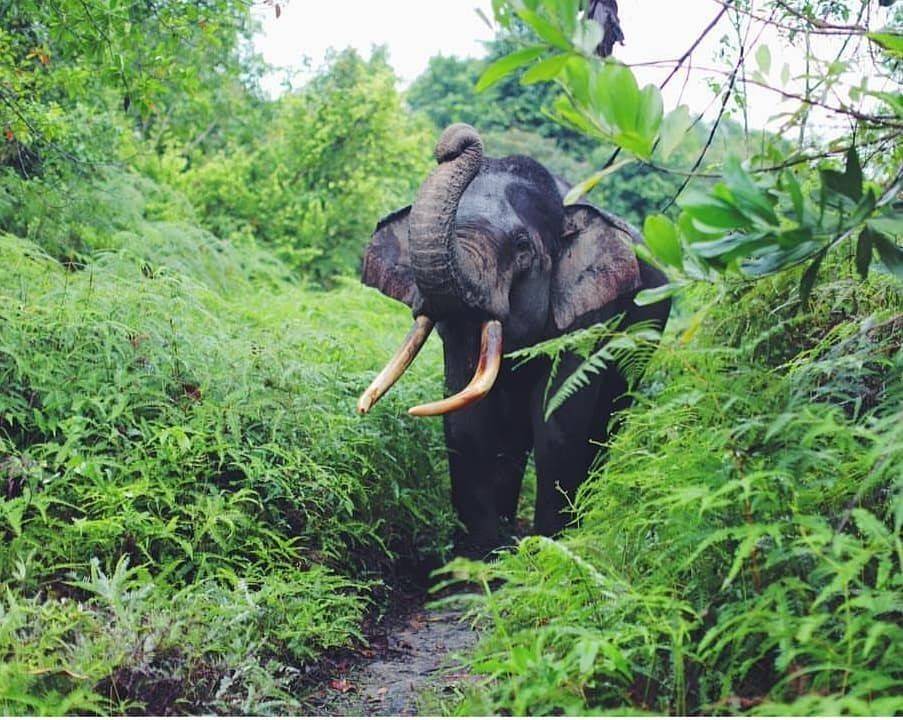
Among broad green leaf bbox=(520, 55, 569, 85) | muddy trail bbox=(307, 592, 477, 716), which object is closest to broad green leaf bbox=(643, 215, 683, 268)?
broad green leaf bbox=(520, 55, 569, 85)

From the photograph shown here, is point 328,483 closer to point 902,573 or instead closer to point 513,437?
point 513,437

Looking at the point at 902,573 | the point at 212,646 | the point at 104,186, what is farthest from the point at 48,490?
the point at 104,186

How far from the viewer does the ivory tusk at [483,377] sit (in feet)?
20.5

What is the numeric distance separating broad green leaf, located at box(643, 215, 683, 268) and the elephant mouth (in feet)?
8.90

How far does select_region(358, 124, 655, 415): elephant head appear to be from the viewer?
248 inches

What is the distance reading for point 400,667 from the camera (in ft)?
18.5

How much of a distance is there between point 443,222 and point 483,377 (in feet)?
2.90

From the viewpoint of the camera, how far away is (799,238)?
3375 mm

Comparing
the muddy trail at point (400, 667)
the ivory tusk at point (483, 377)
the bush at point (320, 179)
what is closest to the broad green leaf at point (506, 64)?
the muddy trail at point (400, 667)

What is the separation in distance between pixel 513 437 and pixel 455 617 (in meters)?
1.41

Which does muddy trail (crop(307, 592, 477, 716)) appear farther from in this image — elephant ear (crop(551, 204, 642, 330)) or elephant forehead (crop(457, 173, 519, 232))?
elephant forehead (crop(457, 173, 519, 232))

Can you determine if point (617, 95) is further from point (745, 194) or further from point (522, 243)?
point (522, 243)

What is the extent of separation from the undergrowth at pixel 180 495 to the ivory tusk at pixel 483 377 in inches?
27.0

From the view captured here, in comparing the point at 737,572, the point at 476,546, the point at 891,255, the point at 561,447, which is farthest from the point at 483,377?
the point at 891,255
